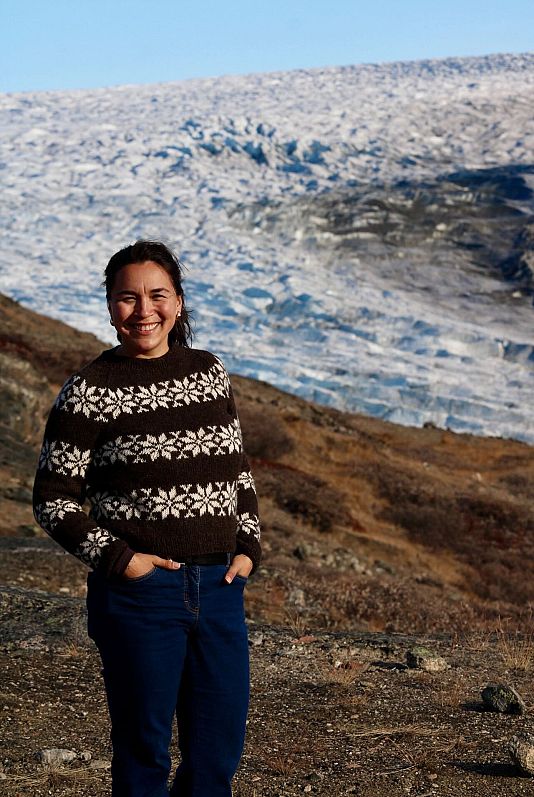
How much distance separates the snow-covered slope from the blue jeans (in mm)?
29996

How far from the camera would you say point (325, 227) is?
148 ft

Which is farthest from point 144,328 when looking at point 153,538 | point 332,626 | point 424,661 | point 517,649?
point 332,626

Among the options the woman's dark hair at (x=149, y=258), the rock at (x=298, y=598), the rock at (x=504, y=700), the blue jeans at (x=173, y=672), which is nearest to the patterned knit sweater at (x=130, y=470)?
the blue jeans at (x=173, y=672)

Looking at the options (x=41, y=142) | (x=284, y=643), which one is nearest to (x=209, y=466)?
(x=284, y=643)

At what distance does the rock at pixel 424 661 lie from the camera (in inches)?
232

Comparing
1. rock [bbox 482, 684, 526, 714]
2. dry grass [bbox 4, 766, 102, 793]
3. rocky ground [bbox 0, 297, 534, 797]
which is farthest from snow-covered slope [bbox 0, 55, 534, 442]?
dry grass [bbox 4, 766, 102, 793]

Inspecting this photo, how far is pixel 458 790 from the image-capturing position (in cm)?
391

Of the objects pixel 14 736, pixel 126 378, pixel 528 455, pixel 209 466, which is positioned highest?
pixel 126 378

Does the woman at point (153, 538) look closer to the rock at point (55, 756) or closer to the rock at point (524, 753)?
the rock at point (55, 756)

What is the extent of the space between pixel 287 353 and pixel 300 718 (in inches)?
1220

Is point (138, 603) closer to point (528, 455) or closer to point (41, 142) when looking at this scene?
point (528, 455)

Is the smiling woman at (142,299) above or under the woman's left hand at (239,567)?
above

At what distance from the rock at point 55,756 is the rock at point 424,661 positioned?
238cm

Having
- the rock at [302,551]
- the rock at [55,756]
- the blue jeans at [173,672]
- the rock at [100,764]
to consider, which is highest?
the blue jeans at [173,672]
